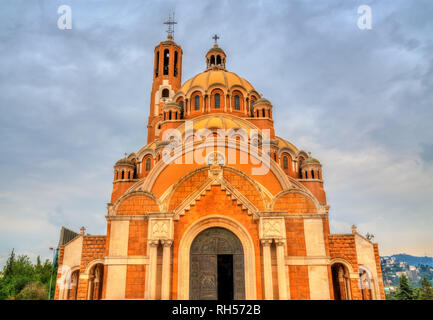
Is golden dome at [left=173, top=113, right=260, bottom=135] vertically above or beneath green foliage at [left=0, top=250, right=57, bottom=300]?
above

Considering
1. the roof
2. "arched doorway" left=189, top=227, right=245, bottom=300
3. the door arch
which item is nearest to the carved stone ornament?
the door arch

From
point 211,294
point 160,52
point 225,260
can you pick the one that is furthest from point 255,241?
point 160,52

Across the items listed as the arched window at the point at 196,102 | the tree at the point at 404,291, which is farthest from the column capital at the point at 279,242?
the tree at the point at 404,291

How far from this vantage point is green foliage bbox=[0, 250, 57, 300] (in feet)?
129

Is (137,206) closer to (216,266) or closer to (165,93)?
(216,266)

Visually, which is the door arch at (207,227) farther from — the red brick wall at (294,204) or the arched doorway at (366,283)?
the arched doorway at (366,283)

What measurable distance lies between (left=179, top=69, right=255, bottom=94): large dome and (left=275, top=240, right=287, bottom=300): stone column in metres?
21.6

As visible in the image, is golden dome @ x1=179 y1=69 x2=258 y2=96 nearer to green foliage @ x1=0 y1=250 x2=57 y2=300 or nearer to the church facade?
the church facade

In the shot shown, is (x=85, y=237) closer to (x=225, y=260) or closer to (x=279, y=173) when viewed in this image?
(x=225, y=260)

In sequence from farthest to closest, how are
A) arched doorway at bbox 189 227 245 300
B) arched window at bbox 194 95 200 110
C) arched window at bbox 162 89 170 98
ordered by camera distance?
arched window at bbox 162 89 170 98
arched window at bbox 194 95 200 110
arched doorway at bbox 189 227 245 300

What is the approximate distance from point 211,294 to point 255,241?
3209 millimetres

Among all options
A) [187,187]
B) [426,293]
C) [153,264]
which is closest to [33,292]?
[153,264]

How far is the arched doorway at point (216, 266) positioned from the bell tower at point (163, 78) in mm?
26329

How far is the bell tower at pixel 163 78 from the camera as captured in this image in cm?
4306
